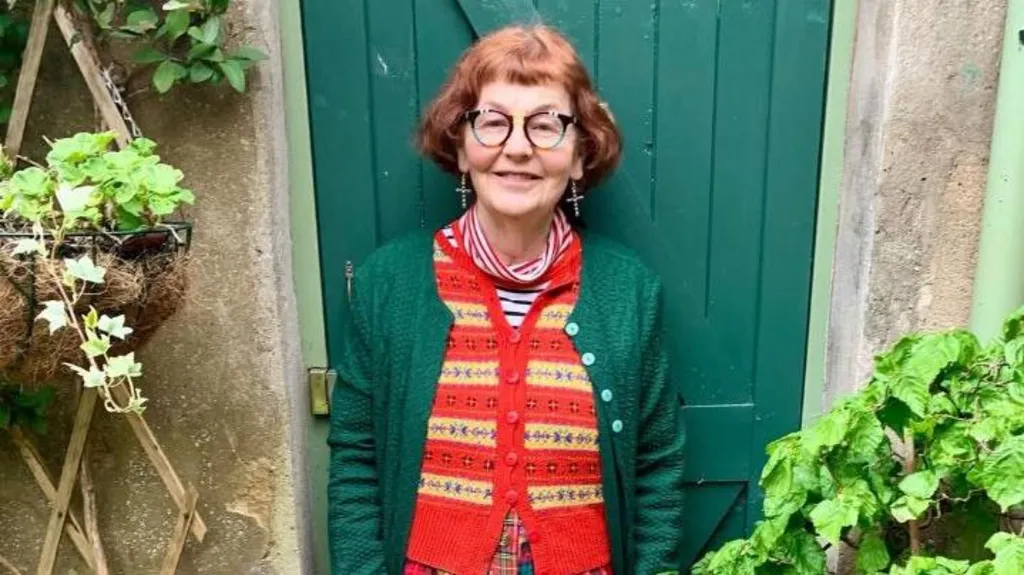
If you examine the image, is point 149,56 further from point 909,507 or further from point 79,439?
point 909,507

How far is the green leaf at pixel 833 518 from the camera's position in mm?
1261

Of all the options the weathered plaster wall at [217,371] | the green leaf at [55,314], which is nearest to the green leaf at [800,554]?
the weathered plaster wall at [217,371]

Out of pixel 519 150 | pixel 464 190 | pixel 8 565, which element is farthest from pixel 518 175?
pixel 8 565

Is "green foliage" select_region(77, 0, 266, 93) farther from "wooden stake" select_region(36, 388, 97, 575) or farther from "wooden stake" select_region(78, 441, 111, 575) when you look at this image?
"wooden stake" select_region(78, 441, 111, 575)

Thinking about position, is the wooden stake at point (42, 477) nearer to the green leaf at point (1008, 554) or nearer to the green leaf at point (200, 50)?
the green leaf at point (200, 50)

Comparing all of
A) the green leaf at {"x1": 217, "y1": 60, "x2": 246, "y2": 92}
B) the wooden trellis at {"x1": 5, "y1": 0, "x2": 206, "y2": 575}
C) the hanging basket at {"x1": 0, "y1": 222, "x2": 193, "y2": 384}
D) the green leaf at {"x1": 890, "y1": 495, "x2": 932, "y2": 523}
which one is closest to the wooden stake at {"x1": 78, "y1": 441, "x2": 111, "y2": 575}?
the wooden trellis at {"x1": 5, "y1": 0, "x2": 206, "y2": 575}

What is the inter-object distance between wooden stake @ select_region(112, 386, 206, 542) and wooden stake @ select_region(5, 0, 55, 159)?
42cm

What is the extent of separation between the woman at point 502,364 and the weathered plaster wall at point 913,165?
0.40m

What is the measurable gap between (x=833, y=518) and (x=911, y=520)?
245mm

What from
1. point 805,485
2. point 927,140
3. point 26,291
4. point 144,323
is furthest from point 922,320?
point 26,291

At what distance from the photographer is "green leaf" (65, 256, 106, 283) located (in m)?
1.11

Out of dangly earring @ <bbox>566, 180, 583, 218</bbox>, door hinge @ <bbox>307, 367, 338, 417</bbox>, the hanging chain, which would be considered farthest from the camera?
door hinge @ <bbox>307, 367, 338, 417</bbox>

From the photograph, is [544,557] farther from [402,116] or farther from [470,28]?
[470,28]

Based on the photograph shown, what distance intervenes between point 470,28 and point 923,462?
1054mm
